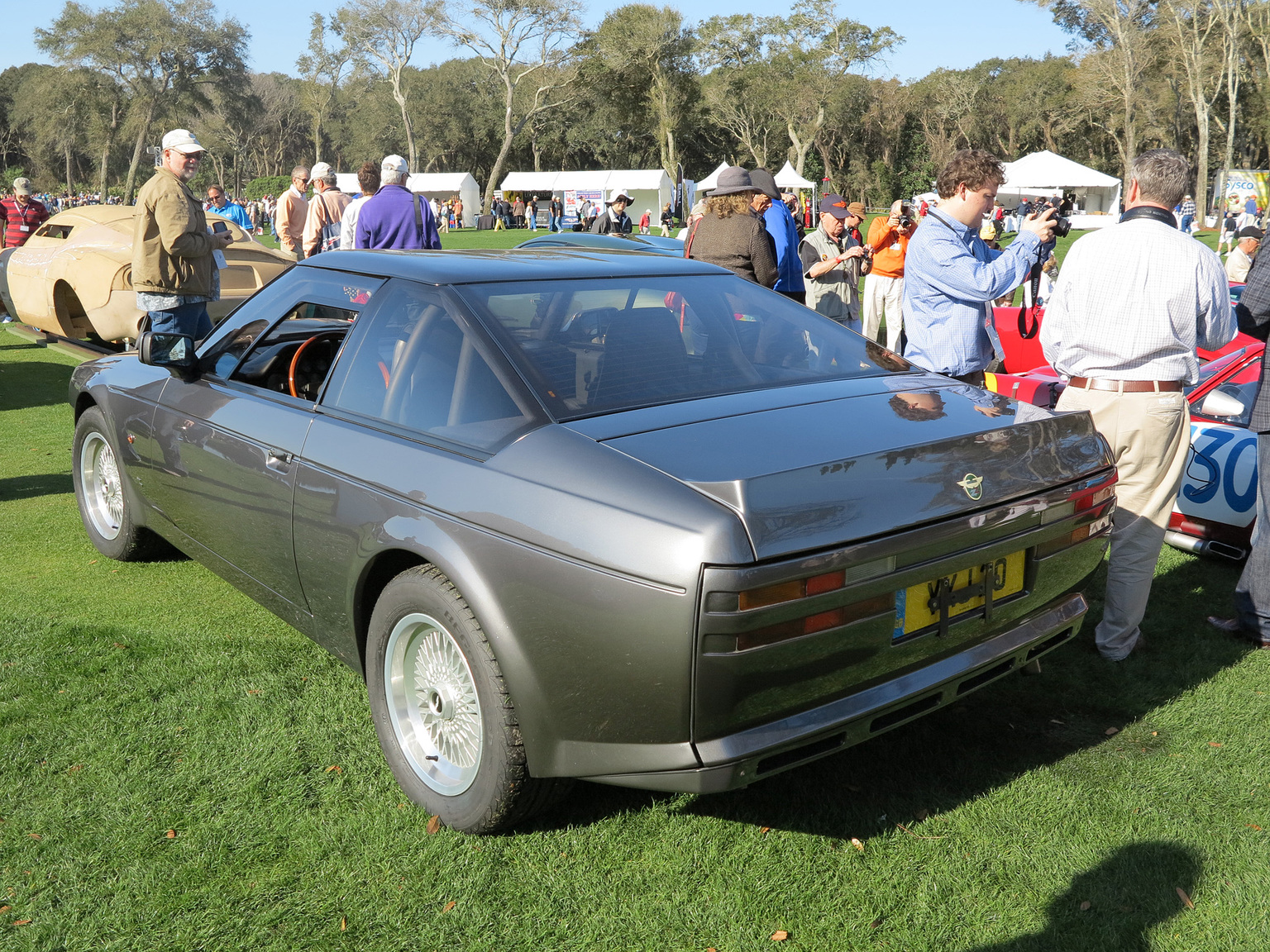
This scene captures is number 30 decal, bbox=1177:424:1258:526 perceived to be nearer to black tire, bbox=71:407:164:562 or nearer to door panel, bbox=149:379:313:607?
door panel, bbox=149:379:313:607

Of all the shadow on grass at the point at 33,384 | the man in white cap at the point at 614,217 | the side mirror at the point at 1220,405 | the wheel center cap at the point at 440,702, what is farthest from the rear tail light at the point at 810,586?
the man in white cap at the point at 614,217

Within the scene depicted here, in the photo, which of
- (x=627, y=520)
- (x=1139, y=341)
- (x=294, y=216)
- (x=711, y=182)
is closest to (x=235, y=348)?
(x=627, y=520)

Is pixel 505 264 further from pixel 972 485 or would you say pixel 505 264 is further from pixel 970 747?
pixel 970 747

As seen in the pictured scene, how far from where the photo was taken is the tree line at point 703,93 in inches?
2058

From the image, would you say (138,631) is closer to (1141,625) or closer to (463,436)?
(463,436)

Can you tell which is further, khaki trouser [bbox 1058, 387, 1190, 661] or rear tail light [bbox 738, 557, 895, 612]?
khaki trouser [bbox 1058, 387, 1190, 661]

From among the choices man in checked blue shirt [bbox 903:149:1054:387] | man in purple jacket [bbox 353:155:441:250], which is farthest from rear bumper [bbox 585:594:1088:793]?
man in purple jacket [bbox 353:155:441:250]

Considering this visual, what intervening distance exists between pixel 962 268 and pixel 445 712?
2.67 meters

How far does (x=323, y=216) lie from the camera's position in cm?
977

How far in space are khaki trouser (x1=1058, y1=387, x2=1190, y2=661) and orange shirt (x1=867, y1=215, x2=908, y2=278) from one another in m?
6.06

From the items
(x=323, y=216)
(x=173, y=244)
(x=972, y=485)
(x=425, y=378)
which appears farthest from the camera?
(x=323, y=216)

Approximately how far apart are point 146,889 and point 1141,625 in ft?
12.4

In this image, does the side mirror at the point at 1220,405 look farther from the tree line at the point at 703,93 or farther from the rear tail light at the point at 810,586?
the tree line at the point at 703,93

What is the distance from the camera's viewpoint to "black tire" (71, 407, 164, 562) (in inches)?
180
